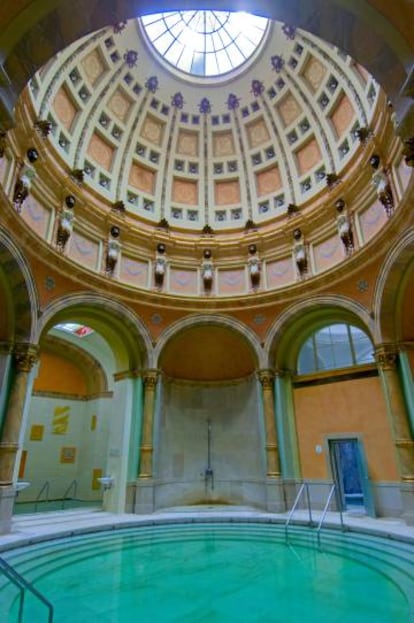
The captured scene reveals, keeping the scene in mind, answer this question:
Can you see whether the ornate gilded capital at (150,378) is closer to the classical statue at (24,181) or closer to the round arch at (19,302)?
the round arch at (19,302)

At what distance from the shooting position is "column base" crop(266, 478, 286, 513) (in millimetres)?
12273

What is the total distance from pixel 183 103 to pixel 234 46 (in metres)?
3.60

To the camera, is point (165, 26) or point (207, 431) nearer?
point (207, 431)

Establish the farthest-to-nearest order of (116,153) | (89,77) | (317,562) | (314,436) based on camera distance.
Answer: (116,153)
(89,77)
(314,436)
(317,562)

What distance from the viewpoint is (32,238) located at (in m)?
10.4

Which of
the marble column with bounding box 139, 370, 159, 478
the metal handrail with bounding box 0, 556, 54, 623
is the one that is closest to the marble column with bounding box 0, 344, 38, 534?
the marble column with bounding box 139, 370, 159, 478

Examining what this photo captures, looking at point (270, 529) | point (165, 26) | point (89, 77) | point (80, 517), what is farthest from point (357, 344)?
point (165, 26)

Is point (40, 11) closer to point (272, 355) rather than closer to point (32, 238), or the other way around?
point (32, 238)

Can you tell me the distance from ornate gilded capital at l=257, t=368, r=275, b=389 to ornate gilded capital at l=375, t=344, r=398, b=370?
13.4 feet

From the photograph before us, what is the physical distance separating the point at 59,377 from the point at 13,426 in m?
9.49

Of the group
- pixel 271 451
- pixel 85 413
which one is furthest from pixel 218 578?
pixel 85 413

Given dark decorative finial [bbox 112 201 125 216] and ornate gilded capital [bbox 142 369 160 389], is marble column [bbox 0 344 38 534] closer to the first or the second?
ornate gilded capital [bbox 142 369 160 389]

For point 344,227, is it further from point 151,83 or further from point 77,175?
point 151,83

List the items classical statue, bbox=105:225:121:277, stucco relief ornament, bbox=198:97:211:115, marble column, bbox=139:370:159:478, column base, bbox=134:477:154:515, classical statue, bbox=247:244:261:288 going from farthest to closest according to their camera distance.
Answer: stucco relief ornament, bbox=198:97:211:115
classical statue, bbox=247:244:261:288
classical statue, bbox=105:225:121:277
marble column, bbox=139:370:159:478
column base, bbox=134:477:154:515
